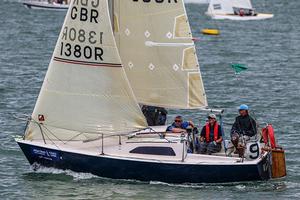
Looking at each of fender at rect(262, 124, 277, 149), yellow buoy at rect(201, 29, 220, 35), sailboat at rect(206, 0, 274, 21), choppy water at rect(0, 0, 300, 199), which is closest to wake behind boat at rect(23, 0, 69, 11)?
choppy water at rect(0, 0, 300, 199)

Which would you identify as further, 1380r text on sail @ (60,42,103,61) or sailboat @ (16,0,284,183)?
1380r text on sail @ (60,42,103,61)

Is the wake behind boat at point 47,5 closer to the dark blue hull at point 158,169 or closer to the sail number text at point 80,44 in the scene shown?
the sail number text at point 80,44

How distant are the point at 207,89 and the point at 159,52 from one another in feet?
71.7

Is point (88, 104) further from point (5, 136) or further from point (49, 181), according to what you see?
point (5, 136)

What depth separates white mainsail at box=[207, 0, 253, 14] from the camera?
353ft

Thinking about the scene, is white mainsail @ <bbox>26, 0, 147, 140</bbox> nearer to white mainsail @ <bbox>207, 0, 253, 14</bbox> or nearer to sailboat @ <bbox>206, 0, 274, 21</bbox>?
sailboat @ <bbox>206, 0, 274, 21</bbox>

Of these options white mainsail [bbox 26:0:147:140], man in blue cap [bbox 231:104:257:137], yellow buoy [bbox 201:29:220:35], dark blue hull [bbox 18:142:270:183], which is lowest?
dark blue hull [bbox 18:142:270:183]

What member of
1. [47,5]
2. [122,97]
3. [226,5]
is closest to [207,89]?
[122,97]

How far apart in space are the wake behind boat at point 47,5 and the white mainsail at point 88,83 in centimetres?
8486

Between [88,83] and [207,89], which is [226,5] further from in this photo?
[88,83]

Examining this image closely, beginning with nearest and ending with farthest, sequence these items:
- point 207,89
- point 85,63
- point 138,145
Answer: point 138,145 < point 85,63 < point 207,89

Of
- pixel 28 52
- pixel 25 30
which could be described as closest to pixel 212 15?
pixel 25 30

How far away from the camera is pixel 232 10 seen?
4313 inches

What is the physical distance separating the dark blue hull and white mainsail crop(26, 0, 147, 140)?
102cm
